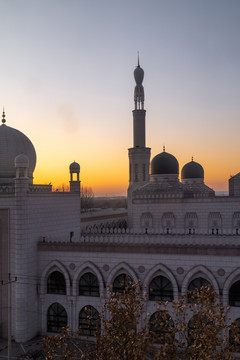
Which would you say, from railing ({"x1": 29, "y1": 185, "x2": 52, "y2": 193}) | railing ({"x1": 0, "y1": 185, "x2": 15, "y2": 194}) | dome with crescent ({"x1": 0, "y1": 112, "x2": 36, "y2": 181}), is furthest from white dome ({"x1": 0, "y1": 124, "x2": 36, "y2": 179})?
railing ({"x1": 0, "y1": 185, "x2": 15, "y2": 194})

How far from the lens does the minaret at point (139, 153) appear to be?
130 feet

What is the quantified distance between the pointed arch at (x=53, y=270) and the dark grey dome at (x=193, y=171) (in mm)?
24628

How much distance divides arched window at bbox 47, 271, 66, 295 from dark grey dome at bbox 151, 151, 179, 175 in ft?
60.1

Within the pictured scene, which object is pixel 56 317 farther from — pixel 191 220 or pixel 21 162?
pixel 191 220

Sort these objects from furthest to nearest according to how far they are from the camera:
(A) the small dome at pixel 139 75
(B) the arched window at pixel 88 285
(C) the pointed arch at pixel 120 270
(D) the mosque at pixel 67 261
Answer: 1. (A) the small dome at pixel 139 75
2. (B) the arched window at pixel 88 285
3. (C) the pointed arch at pixel 120 270
4. (D) the mosque at pixel 67 261

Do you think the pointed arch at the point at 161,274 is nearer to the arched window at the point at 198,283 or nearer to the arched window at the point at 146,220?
the arched window at the point at 198,283

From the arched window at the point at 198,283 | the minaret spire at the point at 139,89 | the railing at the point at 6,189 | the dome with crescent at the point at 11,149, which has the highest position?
the minaret spire at the point at 139,89

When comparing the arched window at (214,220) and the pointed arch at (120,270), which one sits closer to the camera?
the pointed arch at (120,270)

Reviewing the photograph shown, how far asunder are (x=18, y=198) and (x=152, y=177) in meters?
19.1

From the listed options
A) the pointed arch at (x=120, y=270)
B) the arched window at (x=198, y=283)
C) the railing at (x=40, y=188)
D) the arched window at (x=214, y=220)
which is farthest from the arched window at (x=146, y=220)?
the arched window at (x=198, y=283)

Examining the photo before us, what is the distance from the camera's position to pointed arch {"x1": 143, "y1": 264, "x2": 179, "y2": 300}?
18.0m

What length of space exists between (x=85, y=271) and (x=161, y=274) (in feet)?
13.9

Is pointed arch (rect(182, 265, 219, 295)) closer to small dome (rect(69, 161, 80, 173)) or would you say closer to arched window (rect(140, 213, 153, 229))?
small dome (rect(69, 161, 80, 173))

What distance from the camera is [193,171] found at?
4153 centimetres
